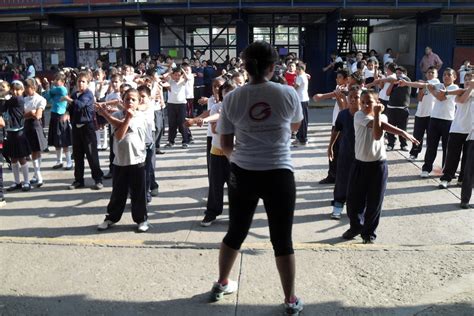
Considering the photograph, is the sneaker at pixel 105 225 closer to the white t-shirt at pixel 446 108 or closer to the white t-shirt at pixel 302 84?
the white t-shirt at pixel 446 108

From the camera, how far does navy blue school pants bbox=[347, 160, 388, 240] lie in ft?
16.0

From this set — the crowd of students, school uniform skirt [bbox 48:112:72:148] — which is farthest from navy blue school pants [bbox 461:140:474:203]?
school uniform skirt [bbox 48:112:72:148]

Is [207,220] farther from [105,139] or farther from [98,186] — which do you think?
[105,139]

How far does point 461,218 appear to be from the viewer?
5852 mm

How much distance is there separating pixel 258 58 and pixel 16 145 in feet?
16.4

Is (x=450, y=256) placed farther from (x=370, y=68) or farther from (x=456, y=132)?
(x=370, y=68)

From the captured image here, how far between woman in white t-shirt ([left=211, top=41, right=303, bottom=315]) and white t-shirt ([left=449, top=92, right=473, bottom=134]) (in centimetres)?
416

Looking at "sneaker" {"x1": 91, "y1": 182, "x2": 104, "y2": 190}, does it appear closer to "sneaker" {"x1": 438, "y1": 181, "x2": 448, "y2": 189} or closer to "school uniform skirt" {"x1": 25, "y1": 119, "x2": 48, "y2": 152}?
"school uniform skirt" {"x1": 25, "y1": 119, "x2": 48, "y2": 152}

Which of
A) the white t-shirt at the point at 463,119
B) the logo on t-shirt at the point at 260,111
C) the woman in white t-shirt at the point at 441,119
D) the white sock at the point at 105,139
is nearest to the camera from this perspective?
the logo on t-shirt at the point at 260,111

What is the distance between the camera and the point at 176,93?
404 inches

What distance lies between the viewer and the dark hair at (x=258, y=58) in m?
3.35

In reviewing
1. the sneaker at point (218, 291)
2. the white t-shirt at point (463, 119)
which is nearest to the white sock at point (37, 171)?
the sneaker at point (218, 291)

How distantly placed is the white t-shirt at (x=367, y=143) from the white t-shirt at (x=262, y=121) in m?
1.66

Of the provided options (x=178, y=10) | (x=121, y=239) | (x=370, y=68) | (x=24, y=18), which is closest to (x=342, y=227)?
(x=121, y=239)
